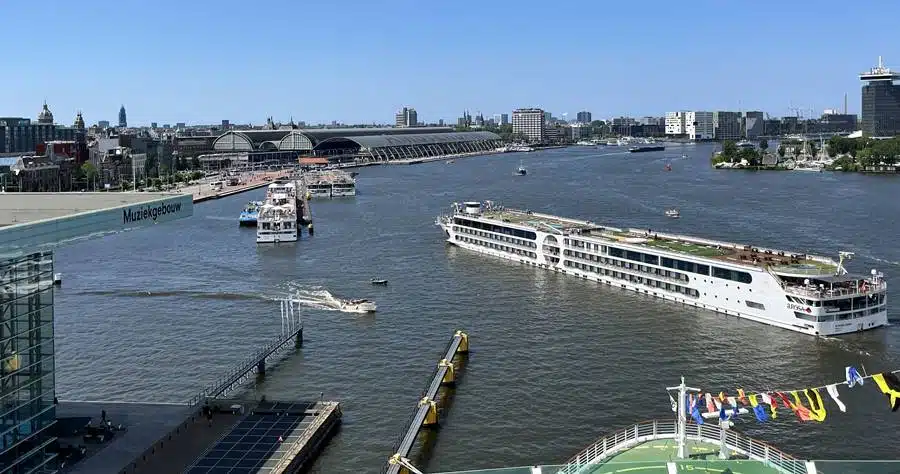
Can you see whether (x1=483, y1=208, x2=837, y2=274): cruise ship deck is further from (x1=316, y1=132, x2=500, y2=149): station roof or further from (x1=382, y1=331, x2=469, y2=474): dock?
(x1=316, y1=132, x2=500, y2=149): station roof

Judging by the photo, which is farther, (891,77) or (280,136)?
(891,77)

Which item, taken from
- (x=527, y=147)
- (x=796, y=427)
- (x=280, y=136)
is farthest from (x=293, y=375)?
(x=527, y=147)

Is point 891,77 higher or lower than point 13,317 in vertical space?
higher

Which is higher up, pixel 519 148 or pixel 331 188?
pixel 519 148

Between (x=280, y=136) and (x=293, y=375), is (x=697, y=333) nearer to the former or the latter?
(x=293, y=375)

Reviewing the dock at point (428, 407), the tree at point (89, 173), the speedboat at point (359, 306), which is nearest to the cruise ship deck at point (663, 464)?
the dock at point (428, 407)

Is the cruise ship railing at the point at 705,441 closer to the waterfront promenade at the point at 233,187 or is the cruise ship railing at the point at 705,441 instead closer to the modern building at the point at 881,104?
the waterfront promenade at the point at 233,187

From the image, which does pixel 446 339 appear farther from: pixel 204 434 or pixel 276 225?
pixel 276 225

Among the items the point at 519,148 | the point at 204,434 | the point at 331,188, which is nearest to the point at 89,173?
the point at 331,188
